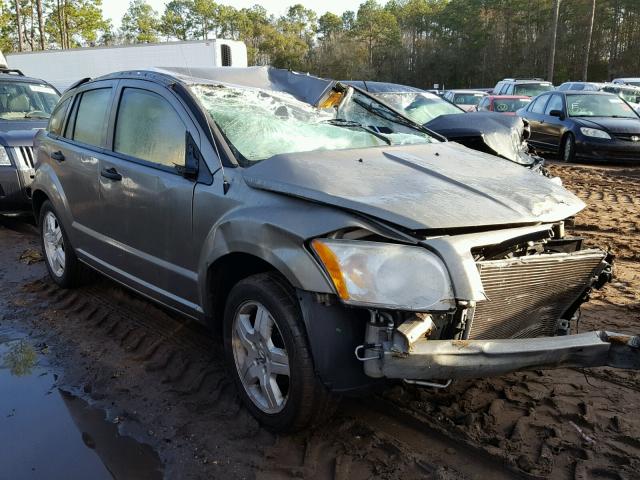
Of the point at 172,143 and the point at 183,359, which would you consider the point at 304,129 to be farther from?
the point at 183,359

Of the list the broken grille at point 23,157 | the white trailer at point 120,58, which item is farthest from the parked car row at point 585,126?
the broken grille at point 23,157

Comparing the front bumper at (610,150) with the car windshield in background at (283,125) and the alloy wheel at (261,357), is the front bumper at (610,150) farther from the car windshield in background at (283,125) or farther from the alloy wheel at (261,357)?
the alloy wheel at (261,357)

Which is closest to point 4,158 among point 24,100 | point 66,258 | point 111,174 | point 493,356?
point 24,100

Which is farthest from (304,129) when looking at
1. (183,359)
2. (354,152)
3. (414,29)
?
(414,29)

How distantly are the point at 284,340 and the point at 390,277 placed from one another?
A: 1.98 feet

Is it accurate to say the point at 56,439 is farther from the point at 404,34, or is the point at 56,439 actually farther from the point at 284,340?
the point at 404,34

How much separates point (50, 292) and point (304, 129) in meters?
2.95

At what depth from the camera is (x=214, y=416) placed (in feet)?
10.4

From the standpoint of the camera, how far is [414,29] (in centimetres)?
6781

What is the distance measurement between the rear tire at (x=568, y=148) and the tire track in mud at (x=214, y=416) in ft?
34.7

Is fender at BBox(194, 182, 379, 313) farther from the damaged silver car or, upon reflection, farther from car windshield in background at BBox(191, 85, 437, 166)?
car windshield in background at BBox(191, 85, 437, 166)

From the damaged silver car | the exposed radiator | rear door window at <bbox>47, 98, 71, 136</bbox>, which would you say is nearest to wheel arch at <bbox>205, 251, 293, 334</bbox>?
the damaged silver car

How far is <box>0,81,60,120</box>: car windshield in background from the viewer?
8.41 metres

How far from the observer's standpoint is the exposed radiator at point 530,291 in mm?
2635
